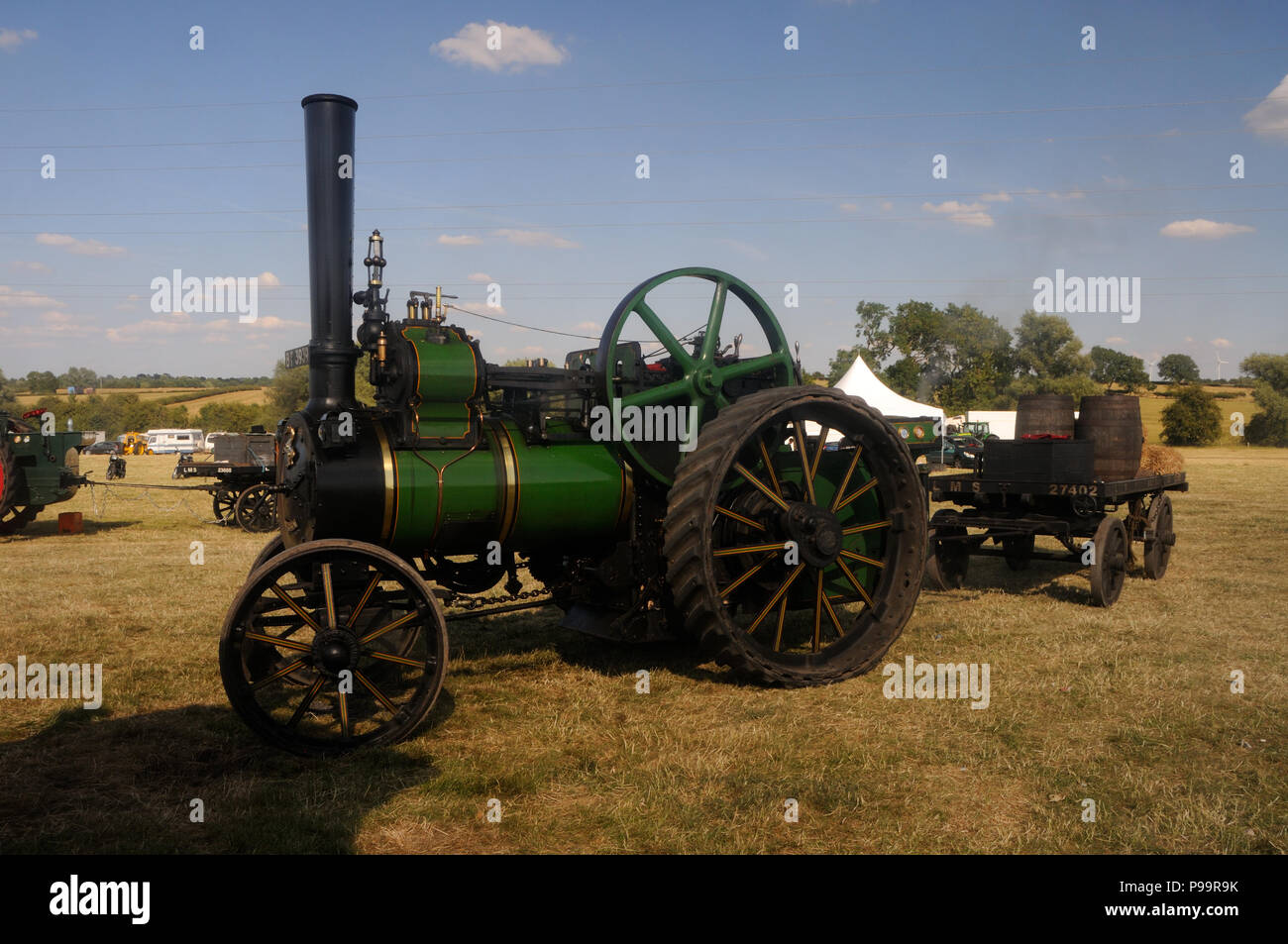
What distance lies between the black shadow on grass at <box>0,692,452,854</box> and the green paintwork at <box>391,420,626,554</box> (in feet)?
4.05

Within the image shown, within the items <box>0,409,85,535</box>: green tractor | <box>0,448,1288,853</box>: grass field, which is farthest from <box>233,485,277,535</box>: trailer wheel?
<box>0,448,1288,853</box>: grass field

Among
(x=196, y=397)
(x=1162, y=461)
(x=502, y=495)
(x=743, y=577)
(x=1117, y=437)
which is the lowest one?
(x=743, y=577)

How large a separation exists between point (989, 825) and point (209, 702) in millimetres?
5019

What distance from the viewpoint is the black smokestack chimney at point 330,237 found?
253 inches

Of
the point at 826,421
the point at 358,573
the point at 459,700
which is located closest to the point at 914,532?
the point at 826,421

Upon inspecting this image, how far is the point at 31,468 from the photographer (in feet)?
50.1

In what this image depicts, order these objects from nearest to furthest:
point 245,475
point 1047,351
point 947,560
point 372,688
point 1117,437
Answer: point 372,688
point 1117,437
point 947,560
point 245,475
point 1047,351

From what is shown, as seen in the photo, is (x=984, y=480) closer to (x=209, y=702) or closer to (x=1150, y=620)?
(x=1150, y=620)

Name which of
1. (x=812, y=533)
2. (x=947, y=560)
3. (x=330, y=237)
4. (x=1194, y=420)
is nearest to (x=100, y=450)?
(x=330, y=237)

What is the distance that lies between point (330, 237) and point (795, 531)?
4127 mm

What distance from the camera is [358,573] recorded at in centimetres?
568

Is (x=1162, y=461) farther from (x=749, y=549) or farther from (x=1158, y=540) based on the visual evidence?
(x=749, y=549)

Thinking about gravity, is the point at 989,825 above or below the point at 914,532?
below

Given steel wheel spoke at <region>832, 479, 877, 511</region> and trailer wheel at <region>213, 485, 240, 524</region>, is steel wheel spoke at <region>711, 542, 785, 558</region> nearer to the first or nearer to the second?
steel wheel spoke at <region>832, 479, 877, 511</region>
